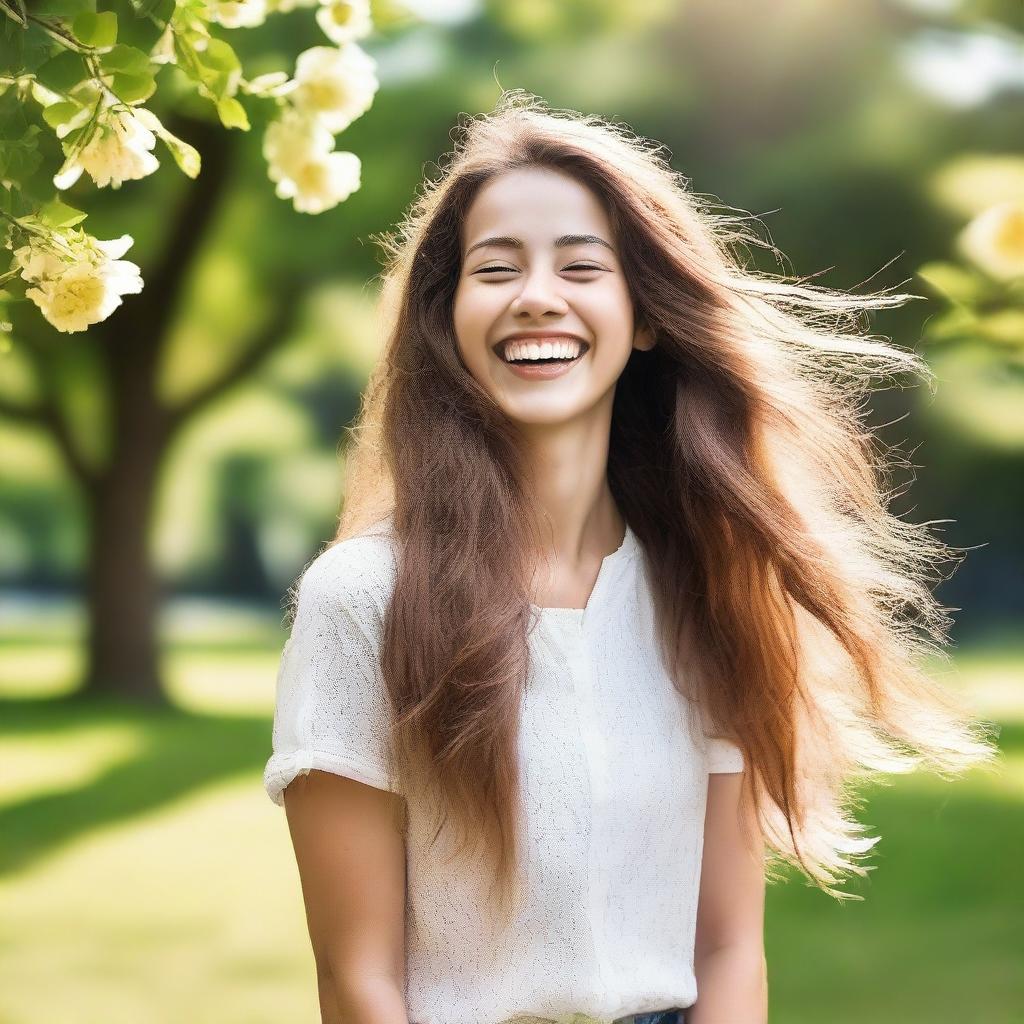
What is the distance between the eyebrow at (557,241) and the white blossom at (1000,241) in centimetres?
46

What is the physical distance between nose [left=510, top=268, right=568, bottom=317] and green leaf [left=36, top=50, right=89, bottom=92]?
2.23ft

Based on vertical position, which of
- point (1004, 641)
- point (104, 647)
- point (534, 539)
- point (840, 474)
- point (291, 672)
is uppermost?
point (1004, 641)

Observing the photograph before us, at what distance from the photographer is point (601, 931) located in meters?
1.78

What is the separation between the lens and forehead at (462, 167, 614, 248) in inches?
75.8

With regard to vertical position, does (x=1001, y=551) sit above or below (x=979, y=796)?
above

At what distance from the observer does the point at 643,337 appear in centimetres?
208

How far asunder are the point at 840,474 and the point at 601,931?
2.56ft

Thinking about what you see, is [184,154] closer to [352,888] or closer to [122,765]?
[352,888]

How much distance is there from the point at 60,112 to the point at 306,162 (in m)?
0.27

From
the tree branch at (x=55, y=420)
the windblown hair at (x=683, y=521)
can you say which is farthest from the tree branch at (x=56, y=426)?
the windblown hair at (x=683, y=521)

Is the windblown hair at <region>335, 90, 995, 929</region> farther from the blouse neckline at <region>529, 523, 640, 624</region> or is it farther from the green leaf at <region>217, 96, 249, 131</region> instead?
the green leaf at <region>217, 96, 249, 131</region>

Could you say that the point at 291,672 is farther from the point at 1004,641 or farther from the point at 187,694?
the point at 1004,641

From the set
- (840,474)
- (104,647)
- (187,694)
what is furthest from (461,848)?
(187,694)

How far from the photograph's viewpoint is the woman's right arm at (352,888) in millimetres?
1730
